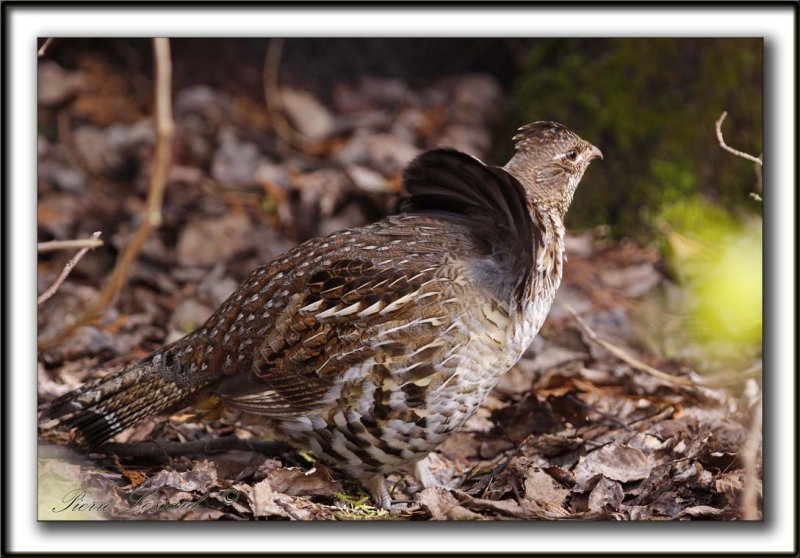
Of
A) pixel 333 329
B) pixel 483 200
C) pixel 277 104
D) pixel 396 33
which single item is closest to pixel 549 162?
pixel 483 200

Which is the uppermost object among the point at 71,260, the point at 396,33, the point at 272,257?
the point at 396,33

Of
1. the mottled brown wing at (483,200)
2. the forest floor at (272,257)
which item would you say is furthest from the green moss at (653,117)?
the mottled brown wing at (483,200)

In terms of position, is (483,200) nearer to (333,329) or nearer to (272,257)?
(333,329)

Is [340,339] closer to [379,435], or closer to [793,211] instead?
[379,435]

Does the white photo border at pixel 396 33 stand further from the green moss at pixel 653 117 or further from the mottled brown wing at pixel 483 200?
the green moss at pixel 653 117

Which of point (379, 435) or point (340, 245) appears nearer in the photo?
point (379, 435)

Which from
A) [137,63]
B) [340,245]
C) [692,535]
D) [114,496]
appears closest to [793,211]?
[692,535]
